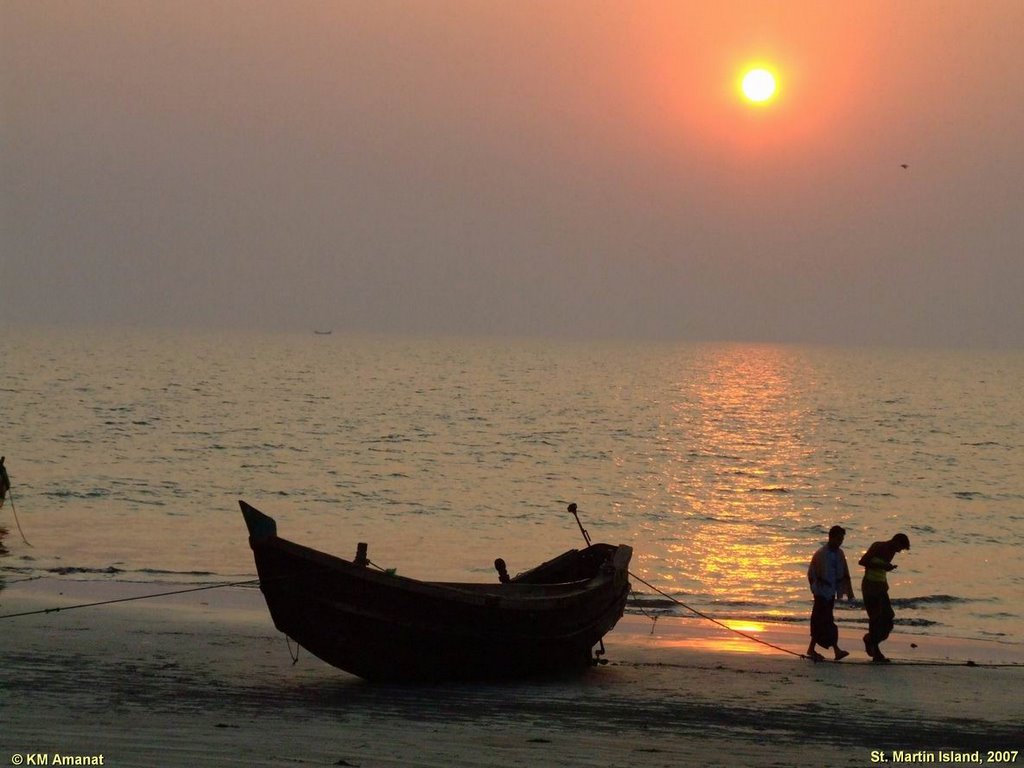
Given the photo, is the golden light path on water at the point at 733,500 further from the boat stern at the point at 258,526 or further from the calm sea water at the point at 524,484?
the boat stern at the point at 258,526

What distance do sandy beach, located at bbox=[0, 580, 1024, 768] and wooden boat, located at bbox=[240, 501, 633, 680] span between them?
25cm

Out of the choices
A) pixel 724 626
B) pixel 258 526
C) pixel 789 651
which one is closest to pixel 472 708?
pixel 258 526

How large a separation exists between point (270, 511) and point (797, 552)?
15.0m

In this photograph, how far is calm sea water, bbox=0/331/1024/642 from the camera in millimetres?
25062

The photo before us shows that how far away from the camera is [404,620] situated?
38.9 feet

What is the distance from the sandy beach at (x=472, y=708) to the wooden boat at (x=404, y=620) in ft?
0.82

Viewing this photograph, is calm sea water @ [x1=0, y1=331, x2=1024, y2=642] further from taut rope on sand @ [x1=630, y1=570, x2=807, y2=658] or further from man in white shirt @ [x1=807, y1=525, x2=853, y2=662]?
man in white shirt @ [x1=807, y1=525, x2=853, y2=662]

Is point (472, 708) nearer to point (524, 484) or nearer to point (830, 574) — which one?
point (830, 574)

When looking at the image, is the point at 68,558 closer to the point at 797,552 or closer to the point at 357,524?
the point at 357,524

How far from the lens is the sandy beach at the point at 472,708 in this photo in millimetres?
9516

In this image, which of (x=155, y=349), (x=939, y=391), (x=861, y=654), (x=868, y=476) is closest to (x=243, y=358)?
(x=155, y=349)

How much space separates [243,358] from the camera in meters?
174

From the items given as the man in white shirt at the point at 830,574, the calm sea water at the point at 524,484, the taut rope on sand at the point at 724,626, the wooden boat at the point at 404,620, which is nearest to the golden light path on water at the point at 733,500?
the calm sea water at the point at 524,484

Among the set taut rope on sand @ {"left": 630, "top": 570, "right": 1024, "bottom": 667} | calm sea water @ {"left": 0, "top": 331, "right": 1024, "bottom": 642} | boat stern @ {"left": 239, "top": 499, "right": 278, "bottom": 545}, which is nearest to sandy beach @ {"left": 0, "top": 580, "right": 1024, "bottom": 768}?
taut rope on sand @ {"left": 630, "top": 570, "right": 1024, "bottom": 667}
